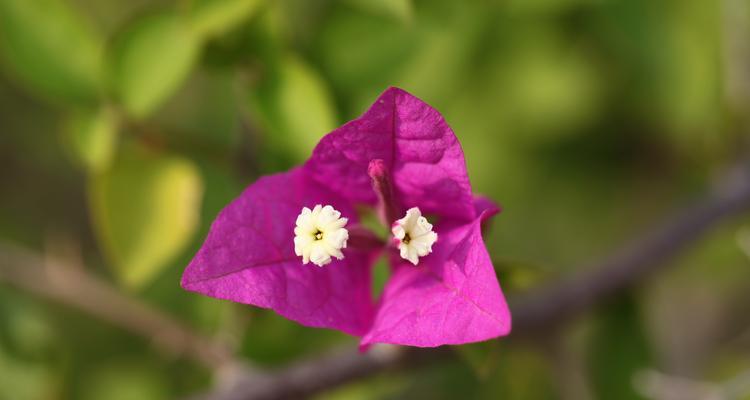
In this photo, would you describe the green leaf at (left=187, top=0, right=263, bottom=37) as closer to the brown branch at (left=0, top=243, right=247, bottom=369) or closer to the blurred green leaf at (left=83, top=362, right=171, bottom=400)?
the brown branch at (left=0, top=243, right=247, bottom=369)

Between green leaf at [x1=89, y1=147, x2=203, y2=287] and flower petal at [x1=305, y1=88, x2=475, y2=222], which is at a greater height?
flower petal at [x1=305, y1=88, x2=475, y2=222]

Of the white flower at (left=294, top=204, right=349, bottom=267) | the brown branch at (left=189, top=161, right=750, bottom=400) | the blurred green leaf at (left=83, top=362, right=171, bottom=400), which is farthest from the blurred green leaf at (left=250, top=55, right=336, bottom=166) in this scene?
the blurred green leaf at (left=83, top=362, right=171, bottom=400)

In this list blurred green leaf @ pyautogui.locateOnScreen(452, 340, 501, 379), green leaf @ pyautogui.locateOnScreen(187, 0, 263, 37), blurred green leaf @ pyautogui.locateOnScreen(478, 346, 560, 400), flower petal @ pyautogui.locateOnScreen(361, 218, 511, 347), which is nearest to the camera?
flower petal @ pyautogui.locateOnScreen(361, 218, 511, 347)

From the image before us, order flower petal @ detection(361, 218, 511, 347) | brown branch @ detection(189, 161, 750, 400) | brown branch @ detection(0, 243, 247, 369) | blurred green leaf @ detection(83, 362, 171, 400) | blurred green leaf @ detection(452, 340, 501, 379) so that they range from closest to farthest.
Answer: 1. flower petal @ detection(361, 218, 511, 347)
2. blurred green leaf @ detection(452, 340, 501, 379)
3. brown branch @ detection(189, 161, 750, 400)
4. brown branch @ detection(0, 243, 247, 369)
5. blurred green leaf @ detection(83, 362, 171, 400)

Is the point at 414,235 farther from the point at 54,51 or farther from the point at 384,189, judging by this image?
the point at 54,51

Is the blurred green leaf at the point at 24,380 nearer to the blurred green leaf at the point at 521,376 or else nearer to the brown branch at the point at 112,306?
the brown branch at the point at 112,306

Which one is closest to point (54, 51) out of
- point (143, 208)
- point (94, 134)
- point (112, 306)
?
point (94, 134)

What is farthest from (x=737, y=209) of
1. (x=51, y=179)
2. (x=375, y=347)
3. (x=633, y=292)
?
(x=51, y=179)
